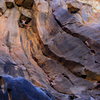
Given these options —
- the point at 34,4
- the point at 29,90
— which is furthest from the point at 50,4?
the point at 29,90

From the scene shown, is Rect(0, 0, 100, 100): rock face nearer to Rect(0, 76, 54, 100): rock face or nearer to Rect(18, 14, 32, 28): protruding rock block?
Rect(18, 14, 32, 28): protruding rock block

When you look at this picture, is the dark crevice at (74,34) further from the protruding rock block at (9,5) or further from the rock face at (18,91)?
the rock face at (18,91)

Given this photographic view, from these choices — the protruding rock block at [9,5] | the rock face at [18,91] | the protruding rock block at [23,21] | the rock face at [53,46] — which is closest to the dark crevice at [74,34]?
the rock face at [53,46]

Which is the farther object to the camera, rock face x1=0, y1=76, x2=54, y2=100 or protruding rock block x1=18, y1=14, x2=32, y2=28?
protruding rock block x1=18, y1=14, x2=32, y2=28

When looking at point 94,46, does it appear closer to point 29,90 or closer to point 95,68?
point 95,68

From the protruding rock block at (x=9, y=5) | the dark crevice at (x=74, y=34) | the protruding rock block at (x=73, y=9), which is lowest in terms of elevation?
the dark crevice at (x=74, y=34)

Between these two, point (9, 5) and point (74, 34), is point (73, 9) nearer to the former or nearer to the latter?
point (74, 34)

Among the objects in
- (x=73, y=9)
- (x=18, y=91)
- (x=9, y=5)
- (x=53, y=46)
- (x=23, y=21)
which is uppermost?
(x=18, y=91)

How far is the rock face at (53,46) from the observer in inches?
448

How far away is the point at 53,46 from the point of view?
14.4 metres

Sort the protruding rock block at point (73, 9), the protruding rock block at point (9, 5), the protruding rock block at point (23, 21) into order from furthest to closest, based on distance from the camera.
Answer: the protruding rock block at point (73, 9) → the protruding rock block at point (9, 5) → the protruding rock block at point (23, 21)

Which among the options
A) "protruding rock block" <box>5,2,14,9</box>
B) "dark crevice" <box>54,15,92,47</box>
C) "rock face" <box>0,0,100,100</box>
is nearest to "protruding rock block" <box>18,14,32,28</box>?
"rock face" <box>0,0,100,100</box>

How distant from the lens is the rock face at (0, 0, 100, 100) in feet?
37.4

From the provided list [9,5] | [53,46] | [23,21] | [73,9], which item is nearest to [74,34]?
Result: [53,46]
